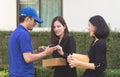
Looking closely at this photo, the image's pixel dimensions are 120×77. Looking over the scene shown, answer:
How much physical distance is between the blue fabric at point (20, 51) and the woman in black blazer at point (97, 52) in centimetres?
59

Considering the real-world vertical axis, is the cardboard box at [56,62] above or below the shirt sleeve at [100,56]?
below

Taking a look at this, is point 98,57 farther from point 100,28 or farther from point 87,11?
point 87,11

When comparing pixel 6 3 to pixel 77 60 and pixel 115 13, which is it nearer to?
pixel 115 13

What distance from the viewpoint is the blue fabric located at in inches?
242

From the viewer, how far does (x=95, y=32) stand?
596cm

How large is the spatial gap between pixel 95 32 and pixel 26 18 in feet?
3.26

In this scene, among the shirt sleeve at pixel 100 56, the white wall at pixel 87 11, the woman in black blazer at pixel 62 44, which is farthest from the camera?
the white wall at pixel 87 11

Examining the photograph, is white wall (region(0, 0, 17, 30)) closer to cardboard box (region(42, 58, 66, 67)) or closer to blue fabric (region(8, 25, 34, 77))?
cardboard box (region(42, 58, 66, 67))

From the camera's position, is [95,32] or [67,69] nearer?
[95,32]

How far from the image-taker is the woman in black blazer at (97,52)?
19.4ft

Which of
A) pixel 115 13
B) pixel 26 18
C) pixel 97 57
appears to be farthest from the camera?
pixel 115 13

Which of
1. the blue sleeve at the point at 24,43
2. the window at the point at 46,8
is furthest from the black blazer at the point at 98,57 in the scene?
the window at the point at 46,8

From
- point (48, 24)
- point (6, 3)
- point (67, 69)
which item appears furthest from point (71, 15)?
point (67, 69)

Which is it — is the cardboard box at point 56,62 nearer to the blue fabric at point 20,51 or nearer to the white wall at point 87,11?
Answer: the blue fabric at point 20,51
